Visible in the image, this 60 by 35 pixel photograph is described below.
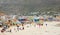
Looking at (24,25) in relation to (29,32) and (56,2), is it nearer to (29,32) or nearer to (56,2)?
(29,32)

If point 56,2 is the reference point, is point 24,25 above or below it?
below

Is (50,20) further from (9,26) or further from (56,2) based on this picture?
(9,26)

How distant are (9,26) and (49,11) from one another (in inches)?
14.7

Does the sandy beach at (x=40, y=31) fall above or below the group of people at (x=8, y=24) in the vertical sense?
below

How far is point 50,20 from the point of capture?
118 centimetres

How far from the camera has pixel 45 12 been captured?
1.18 metres

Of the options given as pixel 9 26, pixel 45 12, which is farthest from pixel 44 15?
pixel 9 26

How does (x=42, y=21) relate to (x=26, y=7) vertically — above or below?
below

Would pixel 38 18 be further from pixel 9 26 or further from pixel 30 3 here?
pixel 9 26

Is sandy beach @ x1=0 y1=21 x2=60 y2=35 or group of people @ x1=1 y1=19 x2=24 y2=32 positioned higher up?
group of people @ x1=1 y1=19 x2=24 y2=32

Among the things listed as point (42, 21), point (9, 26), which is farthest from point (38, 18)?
point (9, 26)

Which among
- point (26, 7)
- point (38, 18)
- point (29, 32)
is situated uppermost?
point (26, 7)

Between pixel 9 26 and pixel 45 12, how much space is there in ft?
1.11

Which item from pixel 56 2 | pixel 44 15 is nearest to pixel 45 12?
pixel 44 15
